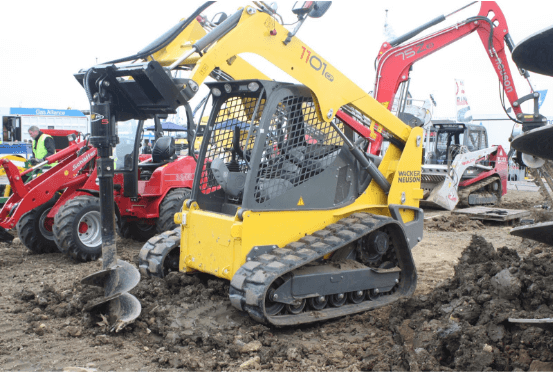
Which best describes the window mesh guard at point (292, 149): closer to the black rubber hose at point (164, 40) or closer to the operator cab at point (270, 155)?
the operator cab at point (270, 155)

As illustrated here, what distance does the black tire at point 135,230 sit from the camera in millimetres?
8374

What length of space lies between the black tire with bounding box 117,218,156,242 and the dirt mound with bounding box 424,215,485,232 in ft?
18.7

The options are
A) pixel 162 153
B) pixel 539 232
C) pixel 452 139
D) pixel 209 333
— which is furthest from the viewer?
pixel 452 139

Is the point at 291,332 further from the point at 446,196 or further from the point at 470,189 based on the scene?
the point at 470,189

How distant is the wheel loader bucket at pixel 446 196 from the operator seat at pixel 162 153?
6.62m

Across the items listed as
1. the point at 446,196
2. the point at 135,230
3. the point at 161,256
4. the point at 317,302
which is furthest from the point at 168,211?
the point at 446,196

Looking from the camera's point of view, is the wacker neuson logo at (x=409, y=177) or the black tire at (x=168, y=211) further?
the black tire at (x=168, y=211)

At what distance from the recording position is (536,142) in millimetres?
1981

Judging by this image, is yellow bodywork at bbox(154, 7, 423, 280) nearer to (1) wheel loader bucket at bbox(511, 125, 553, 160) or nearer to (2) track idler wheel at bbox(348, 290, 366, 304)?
(2) track idler wheel at bbox(348, 290, 366, 304)

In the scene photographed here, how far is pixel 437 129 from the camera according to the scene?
45.8 ft

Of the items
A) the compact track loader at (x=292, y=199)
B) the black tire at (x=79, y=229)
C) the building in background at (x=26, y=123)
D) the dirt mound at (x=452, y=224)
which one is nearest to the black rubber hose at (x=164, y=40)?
the compact track loader at (x=292, y=199)

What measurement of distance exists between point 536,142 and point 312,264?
3.04 metres

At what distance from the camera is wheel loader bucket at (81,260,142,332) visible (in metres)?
4.31

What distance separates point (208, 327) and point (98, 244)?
3.40 metres
